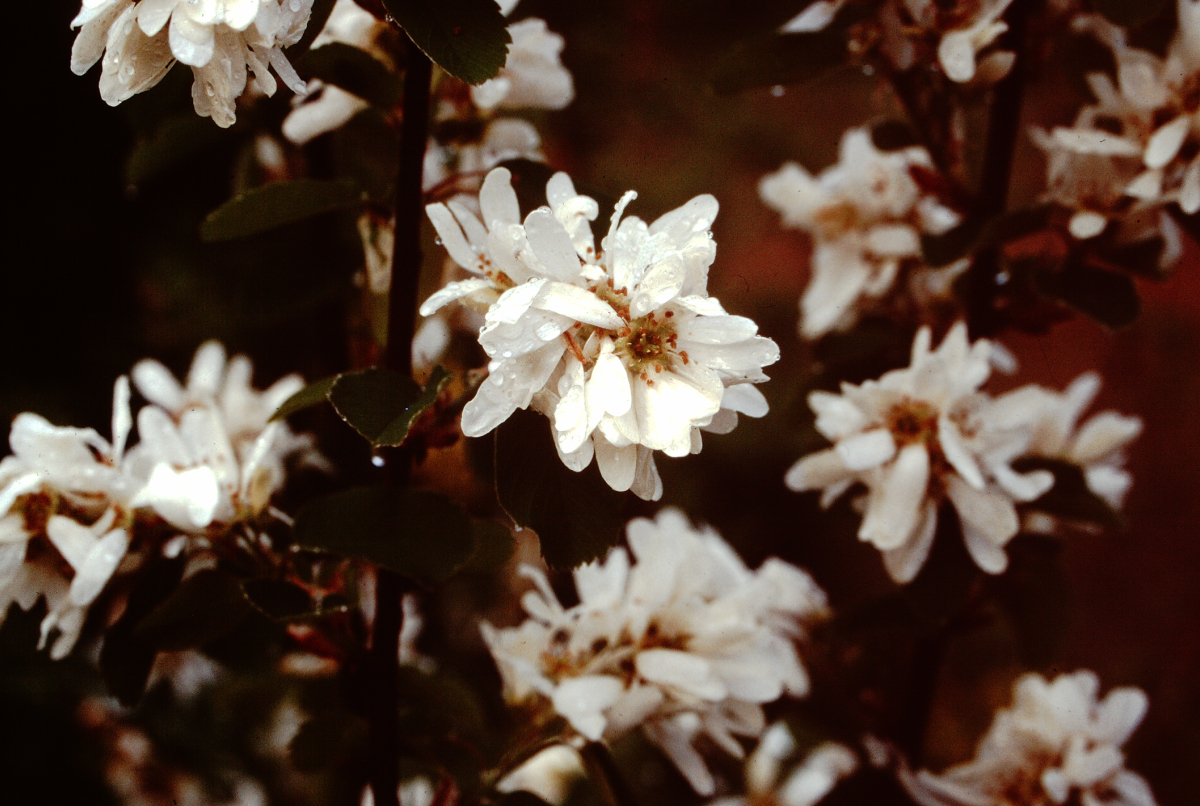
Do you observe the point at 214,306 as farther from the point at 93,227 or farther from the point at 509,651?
the point at 509,651

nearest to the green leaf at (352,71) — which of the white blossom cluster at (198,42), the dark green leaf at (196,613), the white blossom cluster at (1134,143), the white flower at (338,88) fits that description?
the white flower at (338,88)

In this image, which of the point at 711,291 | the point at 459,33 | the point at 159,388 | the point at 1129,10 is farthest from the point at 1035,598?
the point at 711,291

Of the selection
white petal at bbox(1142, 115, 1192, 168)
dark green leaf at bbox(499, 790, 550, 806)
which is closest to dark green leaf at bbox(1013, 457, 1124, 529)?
white petal at bbox(1142, 115, 1192, 168)

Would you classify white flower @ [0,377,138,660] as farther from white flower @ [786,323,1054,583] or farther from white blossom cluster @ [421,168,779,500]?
white flower @ [786,323,1054,583]

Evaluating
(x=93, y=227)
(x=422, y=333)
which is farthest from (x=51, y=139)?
(x=422, y=333)

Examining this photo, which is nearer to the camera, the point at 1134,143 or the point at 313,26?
the point at 313,26

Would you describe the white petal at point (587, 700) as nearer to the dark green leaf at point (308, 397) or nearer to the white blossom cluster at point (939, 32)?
the dark green leaf at point (308, 397)

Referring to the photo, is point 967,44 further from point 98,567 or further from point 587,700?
point 98,567
